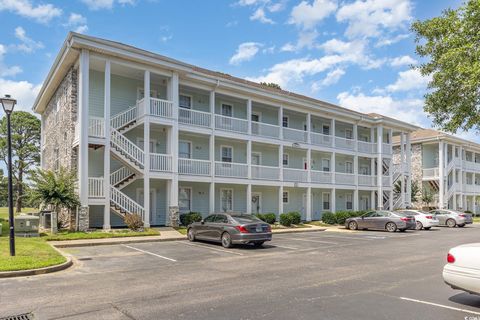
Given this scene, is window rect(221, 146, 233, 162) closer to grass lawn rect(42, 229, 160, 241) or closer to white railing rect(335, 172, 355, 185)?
grass lawn rect(42, 229, 160, 241)

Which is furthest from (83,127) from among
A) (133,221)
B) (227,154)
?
(227,154)

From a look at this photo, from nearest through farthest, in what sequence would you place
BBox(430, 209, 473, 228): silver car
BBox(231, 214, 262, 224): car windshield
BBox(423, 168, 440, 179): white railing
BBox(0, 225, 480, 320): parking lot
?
BBox(0, 225, 480, 320): parking lot < BBox(231, 214, 262, 224): car windshield < BBox(430, 209, 473, 228): silver car < BBox(423, 168, 440, 179): white railing

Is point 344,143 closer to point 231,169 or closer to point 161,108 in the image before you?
point 231,169

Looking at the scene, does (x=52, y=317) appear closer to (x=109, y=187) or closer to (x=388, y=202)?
(x=109, y=187)

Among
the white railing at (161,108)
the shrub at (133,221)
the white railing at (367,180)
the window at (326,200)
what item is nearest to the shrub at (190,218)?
the shrub at (133,221)

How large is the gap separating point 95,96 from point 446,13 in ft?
58.0

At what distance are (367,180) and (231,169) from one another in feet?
48.9

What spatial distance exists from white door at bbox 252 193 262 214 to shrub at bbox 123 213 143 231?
38.6ft

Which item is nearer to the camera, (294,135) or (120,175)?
(120,175)

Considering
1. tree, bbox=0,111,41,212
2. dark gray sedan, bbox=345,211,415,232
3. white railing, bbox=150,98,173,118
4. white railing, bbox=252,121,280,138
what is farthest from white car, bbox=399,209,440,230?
tree, bbox=0,111,41,212

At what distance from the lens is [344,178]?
3347 cm

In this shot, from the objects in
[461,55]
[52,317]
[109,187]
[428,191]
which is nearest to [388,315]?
[52,317]

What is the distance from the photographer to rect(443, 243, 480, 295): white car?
21.3 feet

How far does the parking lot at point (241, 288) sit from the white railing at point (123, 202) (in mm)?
6063
